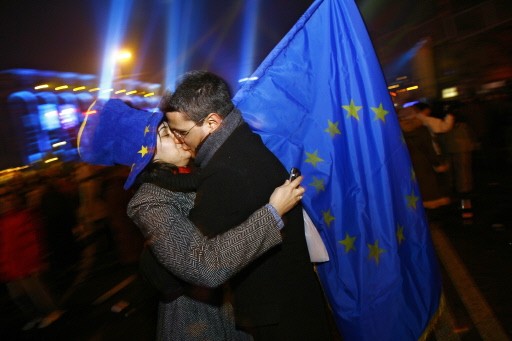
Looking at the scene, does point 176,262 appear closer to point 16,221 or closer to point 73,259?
point 16,221

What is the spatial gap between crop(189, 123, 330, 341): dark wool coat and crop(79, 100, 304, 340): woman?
3.2 inches

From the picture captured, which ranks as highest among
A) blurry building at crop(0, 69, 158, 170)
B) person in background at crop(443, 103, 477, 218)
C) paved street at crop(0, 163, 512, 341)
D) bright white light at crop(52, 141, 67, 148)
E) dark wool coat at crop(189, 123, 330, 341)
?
blurry building at crop(0, 69, 158, 170)

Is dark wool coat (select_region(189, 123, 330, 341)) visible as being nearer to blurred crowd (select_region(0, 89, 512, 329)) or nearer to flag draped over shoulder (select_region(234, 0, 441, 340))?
flag draped over shoulder (select_region(234, 0, 441, 340))

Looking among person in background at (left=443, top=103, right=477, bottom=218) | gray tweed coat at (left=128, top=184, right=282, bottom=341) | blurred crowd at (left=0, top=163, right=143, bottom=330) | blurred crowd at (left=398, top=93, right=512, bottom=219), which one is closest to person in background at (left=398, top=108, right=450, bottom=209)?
blurred crowd at (left=398, top=93, right=512, bottom=219)

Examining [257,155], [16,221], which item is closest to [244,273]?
[257,155]

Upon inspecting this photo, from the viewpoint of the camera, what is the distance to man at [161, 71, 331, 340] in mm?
1781

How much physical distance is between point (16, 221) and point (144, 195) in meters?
4.24

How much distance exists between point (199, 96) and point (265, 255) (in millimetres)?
887

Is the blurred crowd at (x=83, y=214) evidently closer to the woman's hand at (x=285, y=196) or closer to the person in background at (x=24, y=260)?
the person in background at (x=24, y=260)

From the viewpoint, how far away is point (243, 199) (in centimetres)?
182

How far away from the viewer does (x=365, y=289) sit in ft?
6.95

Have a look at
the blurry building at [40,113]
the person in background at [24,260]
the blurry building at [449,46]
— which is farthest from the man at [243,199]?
the blurry building at [40,113]

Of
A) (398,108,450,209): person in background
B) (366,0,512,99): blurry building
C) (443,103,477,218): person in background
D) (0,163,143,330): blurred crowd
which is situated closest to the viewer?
(0,163,143,330): blurred crowd

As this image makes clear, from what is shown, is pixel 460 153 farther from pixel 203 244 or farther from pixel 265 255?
pixel 203 244
